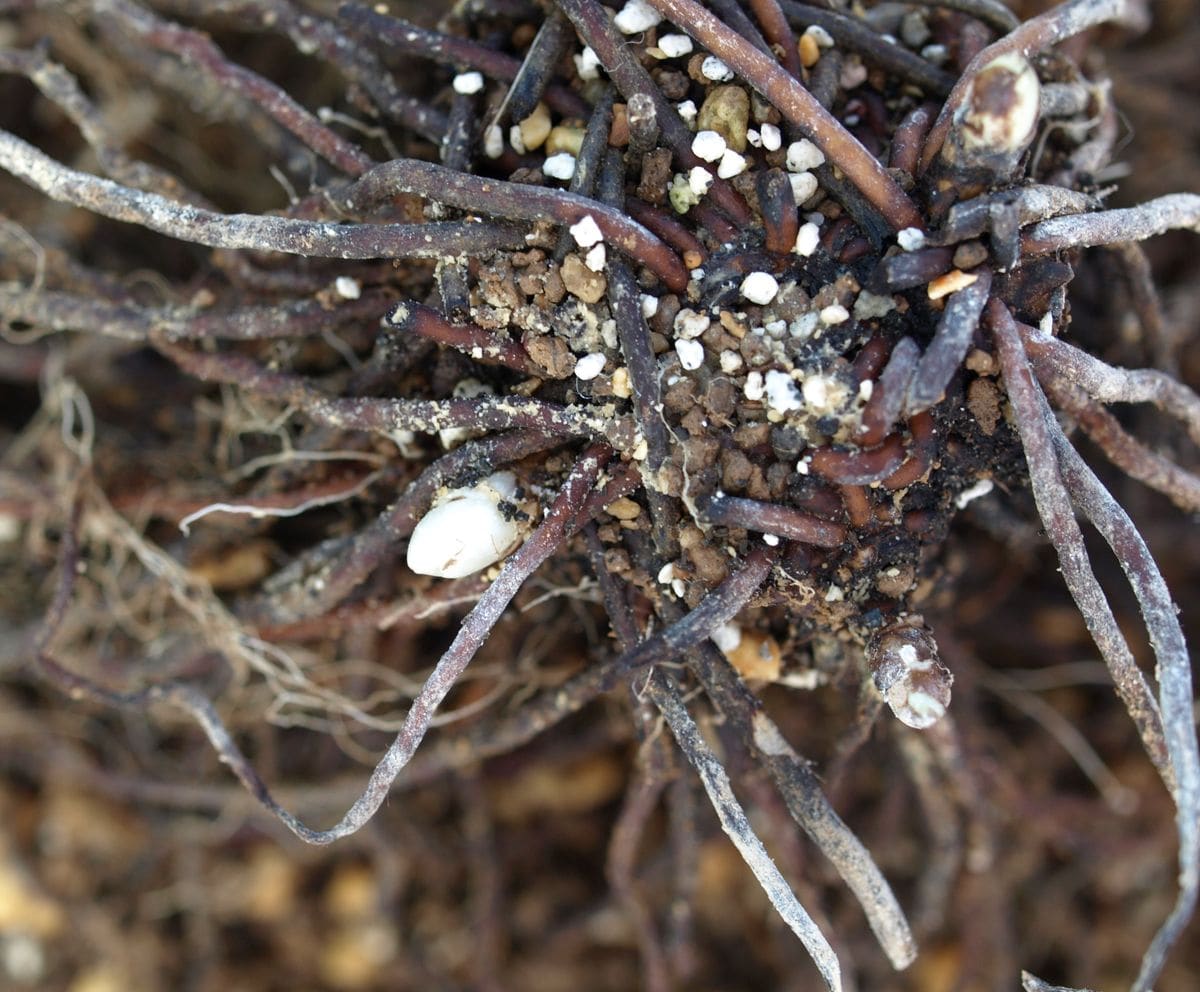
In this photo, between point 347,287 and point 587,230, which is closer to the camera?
point 587,230

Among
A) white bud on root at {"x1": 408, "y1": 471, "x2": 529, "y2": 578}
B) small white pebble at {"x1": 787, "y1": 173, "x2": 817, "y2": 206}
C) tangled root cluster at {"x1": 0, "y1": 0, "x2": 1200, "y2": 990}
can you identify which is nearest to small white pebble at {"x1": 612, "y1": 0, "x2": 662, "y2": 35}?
tangled root cluster at {"x1": 0, "y1": 0, "x2": 1200, "y2": 990}

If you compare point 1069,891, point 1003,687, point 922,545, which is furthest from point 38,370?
point 1069,891

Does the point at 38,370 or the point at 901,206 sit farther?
the point at 38,370

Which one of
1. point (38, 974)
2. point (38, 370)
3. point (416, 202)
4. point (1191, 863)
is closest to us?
point (1191, 863)

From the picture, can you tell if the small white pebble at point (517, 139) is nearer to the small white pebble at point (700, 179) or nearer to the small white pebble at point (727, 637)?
the small white pebble at point (700, 179)

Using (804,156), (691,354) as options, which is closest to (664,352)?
(691,354)

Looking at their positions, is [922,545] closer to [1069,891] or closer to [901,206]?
[901,206]

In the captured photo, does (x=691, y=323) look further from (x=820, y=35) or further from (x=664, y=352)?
(x=820, y=35)

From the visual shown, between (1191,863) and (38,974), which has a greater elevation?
(1191,863)
